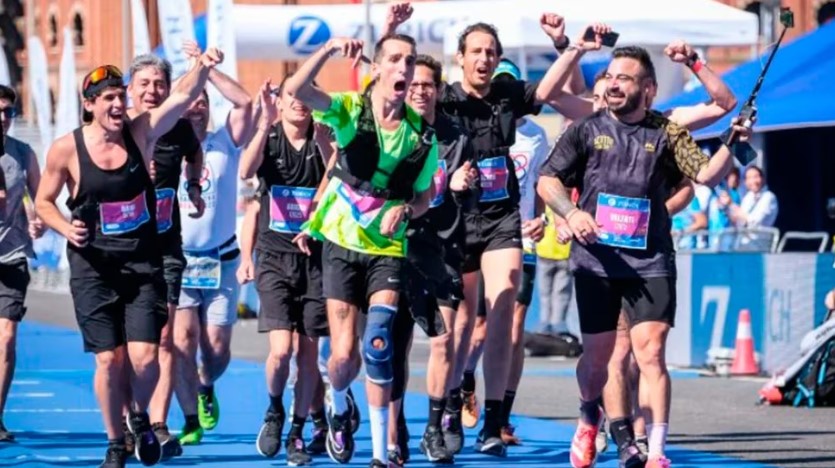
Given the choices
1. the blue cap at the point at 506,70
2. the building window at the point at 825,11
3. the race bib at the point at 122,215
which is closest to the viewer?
the race bib at the point at 122,215

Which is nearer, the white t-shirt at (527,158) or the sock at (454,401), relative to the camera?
the sock at (454,401)

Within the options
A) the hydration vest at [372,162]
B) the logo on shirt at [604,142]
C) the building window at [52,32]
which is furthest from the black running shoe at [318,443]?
the building window at [52,32]

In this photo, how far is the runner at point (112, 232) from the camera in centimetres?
1009

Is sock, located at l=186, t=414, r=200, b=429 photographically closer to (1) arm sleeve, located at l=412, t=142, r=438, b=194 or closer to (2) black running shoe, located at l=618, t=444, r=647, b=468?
(1) arm sleeve, located at l=412, t=142, r=438, b=194

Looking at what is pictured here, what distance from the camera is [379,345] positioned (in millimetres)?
9789

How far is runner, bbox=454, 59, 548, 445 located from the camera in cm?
1194

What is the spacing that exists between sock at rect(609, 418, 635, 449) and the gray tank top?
14.0 ft

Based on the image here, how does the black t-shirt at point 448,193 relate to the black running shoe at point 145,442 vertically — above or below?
Result: above

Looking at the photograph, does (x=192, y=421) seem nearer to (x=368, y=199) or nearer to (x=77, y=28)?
(x=368, y=199)

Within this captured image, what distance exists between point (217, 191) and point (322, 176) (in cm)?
114

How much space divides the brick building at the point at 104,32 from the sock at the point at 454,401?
40996 millimetres

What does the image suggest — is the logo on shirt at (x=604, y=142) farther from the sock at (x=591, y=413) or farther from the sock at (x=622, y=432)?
the sock at (x=622, y=432)

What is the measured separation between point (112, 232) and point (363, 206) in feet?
4.03

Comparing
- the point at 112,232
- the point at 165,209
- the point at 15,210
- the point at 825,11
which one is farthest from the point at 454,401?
the point at 825,11
